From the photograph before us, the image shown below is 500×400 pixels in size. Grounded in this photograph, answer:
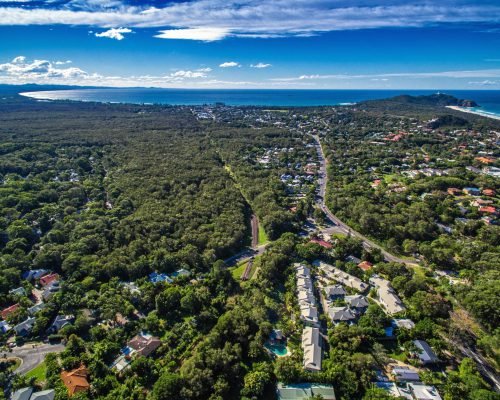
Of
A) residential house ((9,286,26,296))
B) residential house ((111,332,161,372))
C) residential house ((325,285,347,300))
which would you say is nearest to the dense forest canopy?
residential house ((9,286,26,296))

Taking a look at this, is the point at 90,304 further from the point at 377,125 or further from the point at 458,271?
the point at 377,125

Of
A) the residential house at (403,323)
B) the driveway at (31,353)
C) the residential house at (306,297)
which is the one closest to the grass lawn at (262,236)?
the residential house at (306,297)

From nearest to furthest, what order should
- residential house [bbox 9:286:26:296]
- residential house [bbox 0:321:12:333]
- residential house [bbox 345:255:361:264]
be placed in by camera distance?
residential house [bbox 0:321:12:333] → residential house [bbox 9:286:26:296] → residential house [bbox 345:255:361:264]

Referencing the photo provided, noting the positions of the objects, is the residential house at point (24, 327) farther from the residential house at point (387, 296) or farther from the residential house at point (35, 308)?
the residential house at point (387, 296)

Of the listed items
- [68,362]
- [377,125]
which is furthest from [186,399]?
[377,125]

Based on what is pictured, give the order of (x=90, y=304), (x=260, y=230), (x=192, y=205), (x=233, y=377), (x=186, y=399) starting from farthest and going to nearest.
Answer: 1. (x=192, y=205)
2. (x=260, y=230)
3. (x=90, y=304)
4. (x=233, y=377)
5. (x=186, y=399)

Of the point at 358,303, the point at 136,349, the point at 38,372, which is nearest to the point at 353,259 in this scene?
the point at 358,303

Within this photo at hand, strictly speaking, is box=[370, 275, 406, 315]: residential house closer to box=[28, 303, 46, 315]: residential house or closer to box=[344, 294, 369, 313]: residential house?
box=[344, 294, 369, 313]: residential house
